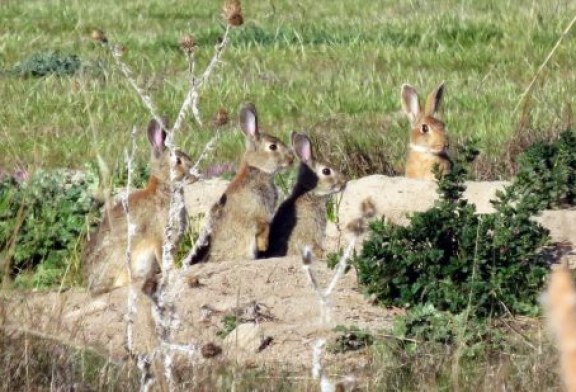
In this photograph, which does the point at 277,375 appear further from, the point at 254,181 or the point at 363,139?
the point at 363,139

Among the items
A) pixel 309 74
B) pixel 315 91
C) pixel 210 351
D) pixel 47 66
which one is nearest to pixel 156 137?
pixel 210 351

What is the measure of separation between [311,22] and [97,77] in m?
3.34

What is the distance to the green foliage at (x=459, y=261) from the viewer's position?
4.96 metres

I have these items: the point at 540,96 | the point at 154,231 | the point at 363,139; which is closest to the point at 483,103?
the point at 540,96

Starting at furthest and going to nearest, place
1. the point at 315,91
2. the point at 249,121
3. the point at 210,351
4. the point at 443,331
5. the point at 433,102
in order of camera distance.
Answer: the point at 315,91 → the point at 433,102 → the point at 249,121 → the point at 443,331 → the point at 210,351

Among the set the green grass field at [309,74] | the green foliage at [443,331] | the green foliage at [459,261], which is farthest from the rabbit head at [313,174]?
the green foliage at [443,331]

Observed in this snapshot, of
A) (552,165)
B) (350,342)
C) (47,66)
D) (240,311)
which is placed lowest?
(350,342)

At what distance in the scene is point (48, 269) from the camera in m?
6.06

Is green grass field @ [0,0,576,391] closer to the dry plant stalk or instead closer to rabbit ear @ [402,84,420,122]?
rabbit ear @ [402,84,420,122]

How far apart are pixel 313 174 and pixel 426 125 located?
39.7 inches

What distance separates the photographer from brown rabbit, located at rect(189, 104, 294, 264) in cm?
657

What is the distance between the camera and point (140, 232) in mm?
6219

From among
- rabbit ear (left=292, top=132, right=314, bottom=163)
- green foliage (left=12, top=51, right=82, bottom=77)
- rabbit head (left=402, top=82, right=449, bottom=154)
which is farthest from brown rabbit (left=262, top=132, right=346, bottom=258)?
green foliage (left=12, top=51, right=82, bottom=77)

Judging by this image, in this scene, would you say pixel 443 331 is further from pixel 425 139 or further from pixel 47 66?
pixel 47 66
